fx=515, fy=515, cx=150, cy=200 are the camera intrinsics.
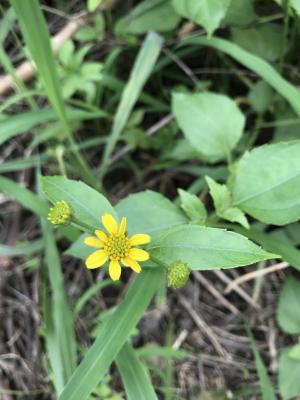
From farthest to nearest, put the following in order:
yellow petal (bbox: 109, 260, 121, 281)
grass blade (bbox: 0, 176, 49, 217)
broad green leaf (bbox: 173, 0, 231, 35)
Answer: grass blade (bbox: 0, 176, 49, 217) → broad green leaf (bbox: 173, 0, 231, 35) → yellow petal (bbox: 109, 260, 121, 281)

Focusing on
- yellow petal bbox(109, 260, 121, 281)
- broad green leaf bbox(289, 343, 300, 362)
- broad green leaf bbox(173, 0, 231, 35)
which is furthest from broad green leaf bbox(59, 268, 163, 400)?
broad green leaf bbox(173, 0, 231, 35)

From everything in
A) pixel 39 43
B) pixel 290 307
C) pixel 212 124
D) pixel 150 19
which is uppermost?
pixel 150 19

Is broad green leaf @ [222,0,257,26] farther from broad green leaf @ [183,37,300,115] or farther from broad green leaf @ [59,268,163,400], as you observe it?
broad green leaf @ [59,268,163,400]

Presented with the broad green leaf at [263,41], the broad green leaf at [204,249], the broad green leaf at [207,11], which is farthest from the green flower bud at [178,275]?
the broad green leaf at [263,41]

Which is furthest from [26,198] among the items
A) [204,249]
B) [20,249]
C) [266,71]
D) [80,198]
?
[266,71]

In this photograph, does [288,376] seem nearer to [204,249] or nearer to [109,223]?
[204,249]

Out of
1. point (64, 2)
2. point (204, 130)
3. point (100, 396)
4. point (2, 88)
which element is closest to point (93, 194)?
point (204, 130)

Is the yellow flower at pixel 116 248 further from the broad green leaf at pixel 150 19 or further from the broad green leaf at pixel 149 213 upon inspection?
the broad green leaf at pixel 150 19

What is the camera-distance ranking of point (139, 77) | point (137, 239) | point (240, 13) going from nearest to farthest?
point (137, 239), point (240, 13), point (139, 77)
